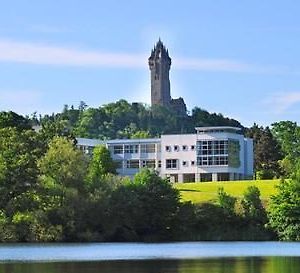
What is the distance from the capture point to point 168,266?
48406 mm

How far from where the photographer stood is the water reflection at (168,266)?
44.4 meters

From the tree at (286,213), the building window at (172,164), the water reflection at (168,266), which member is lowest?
the water reflection at (168,266)

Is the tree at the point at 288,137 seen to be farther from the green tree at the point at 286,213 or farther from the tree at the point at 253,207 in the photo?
the green tree at the point at 286,213

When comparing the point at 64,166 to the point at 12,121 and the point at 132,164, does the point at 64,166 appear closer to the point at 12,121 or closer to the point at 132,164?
the point at 12,121

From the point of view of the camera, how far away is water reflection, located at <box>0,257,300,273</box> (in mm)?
44375

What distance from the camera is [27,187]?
295 feet

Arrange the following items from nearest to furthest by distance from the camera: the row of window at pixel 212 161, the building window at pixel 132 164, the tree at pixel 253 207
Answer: the tree at pixel 253 207
the row of window at pixel 212 161
the building window at pixel 132 164

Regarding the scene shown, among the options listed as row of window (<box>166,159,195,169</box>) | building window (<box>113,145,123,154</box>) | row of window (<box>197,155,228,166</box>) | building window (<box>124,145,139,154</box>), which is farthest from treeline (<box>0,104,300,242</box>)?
building window (<box>113,145,123,154</box>)

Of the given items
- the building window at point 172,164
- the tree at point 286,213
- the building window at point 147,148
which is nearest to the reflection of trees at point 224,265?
the tree at point 286,213

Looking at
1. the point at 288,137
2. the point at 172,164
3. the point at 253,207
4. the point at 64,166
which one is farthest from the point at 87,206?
the point at 288,137

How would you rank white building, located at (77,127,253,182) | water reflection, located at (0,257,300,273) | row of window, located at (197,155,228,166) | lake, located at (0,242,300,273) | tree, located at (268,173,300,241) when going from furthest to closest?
white building, located at (77,127,253,182), row of window, located at (197,155,228,166), tree, located at (268,173,300,241), lake, located at (0,242,300,273), water reflection, located at (0,257,300,273)

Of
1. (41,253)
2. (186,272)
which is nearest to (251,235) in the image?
(41,253)

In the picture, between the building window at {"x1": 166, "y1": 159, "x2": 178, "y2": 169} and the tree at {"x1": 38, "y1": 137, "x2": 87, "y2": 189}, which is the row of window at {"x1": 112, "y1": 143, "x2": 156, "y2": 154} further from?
the tree at {"x1": 38, "y1": 137, "x2": 87, "y2": 189}

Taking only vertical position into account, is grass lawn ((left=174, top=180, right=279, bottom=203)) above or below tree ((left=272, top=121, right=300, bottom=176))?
below
